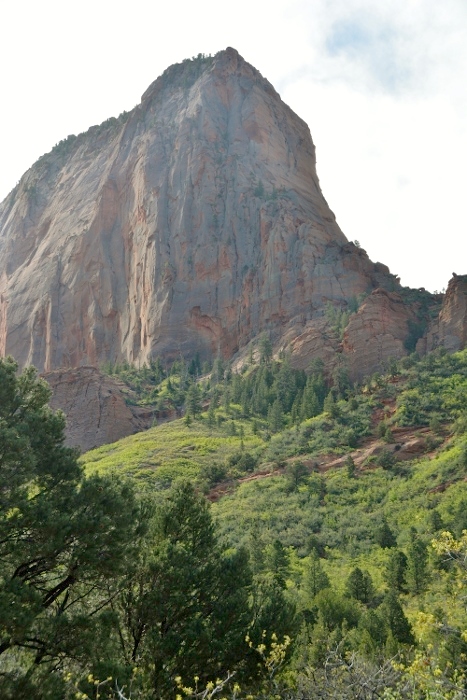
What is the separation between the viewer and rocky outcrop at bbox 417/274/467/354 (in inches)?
Result: 2992

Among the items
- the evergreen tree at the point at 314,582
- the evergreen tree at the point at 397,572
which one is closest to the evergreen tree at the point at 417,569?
the evergreen tree at the point at 397,572

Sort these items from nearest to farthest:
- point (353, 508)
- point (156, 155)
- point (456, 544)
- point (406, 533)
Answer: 1. point (456, 544)
2. point (406, 533)
3. point (353, 508)
4. point (156, 155)

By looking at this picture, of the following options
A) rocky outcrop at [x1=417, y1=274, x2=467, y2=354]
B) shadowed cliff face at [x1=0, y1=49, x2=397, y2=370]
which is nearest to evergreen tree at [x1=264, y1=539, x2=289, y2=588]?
rocky outcrop at [x1=417, y1=274, x2=467, y2=354]

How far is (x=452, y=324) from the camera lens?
77.6m

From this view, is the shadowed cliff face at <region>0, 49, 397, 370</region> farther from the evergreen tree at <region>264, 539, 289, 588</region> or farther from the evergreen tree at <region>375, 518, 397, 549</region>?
the evergreen tree at <region>264, 539, 289, 588</region>

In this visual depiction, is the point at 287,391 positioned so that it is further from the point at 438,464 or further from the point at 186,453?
the point at 438,464

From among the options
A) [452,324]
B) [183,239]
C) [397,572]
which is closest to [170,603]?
[397,572]

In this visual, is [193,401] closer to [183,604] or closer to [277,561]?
[277,561]

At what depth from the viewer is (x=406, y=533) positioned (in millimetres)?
41719

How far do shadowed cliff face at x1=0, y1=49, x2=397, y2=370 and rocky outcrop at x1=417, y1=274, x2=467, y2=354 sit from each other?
15054mm

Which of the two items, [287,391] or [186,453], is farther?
[287,391]

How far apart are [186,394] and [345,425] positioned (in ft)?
75.0

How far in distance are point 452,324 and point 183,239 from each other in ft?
141

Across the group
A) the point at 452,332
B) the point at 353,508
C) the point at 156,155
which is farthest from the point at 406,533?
the point at 156,155
